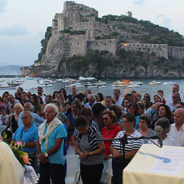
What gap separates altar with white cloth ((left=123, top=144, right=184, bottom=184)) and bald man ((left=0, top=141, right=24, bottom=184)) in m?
0.99

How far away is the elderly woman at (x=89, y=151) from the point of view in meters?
3.96

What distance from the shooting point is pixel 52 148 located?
3984 millimetres

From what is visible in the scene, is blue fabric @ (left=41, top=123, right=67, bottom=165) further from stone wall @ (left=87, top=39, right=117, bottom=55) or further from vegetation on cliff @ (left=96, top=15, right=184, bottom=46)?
vegetation on cliff @ (left=96, top=15, right=184, bottom=46)

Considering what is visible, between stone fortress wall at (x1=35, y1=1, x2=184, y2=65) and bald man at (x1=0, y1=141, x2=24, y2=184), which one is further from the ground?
stone fortress wall at (x1=35, y1=1, x2=184, y2=65)

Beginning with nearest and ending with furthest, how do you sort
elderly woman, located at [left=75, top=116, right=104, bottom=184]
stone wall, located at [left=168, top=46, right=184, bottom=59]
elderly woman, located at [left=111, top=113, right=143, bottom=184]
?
elderly woman, located at [left=111, top=113, right=143, bottom=184], elderly woman, located at [left=75, top=116, right=104, bottom=184], stone wall, located at [left=168, top=46, right=184, bottom=59]

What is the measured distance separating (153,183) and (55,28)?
95.5 meters

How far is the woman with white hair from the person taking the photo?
13.1 ft

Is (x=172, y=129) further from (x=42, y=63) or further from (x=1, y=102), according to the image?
(x=42, y=63)

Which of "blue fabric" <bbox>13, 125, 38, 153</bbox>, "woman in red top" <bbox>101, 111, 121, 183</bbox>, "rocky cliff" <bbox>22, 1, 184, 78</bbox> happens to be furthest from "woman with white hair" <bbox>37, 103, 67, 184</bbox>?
"rocky cliff" <bbox>22, 1, 184, 78</bbox>

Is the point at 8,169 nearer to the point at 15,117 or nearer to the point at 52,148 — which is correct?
the point at 52,148

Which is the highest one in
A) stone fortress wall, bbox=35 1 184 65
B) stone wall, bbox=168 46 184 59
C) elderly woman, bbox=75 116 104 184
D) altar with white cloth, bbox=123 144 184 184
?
stone fortress wall, bbox=35 1 184 65

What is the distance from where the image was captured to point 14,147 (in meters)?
3.07

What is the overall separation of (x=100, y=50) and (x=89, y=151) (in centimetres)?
8419

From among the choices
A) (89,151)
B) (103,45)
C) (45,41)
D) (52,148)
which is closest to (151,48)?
(103,45)
